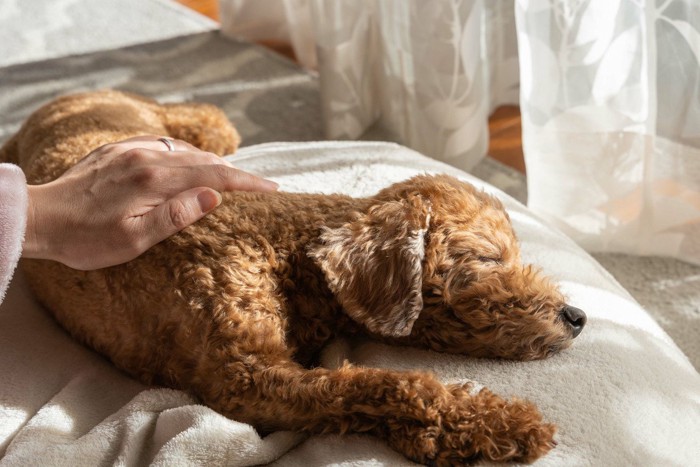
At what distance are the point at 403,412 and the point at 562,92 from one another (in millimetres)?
1204

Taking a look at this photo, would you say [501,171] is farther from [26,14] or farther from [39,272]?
[26,14]

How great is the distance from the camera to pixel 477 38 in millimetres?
2559

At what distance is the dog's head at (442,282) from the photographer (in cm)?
147

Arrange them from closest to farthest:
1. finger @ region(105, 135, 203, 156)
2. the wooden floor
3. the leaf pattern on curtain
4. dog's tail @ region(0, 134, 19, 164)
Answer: finger @ region(105, 135, 203, 156), the leaf pattern on curtain, dog's tail @ region(0, 134, 19, 164), the wooden floor

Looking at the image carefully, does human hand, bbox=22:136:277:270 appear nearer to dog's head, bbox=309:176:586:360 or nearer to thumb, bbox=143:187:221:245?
thumb, bbox=143:187:221:245

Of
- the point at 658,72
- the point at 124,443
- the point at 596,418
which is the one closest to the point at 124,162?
the point at 124,443

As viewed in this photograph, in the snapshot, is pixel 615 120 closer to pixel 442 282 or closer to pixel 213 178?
pixel 442 282

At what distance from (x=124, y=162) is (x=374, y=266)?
597 mm

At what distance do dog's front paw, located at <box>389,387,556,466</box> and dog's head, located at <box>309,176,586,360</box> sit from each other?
180mm

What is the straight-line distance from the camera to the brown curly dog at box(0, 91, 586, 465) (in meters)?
1.38

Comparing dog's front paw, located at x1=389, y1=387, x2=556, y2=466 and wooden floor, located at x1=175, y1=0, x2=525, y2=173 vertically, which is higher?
dog's front paw, located at x1=389, y1=387, x2=556, y2=466

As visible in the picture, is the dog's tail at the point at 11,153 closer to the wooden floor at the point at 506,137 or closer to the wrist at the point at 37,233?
the wrist at the point at 37,233

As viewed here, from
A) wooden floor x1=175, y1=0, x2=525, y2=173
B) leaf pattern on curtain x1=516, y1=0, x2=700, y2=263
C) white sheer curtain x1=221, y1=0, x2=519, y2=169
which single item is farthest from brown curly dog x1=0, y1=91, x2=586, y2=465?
wooden floor x1=175, y1=0, x2=525, y2=173

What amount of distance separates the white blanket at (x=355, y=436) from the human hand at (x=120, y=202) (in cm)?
24
